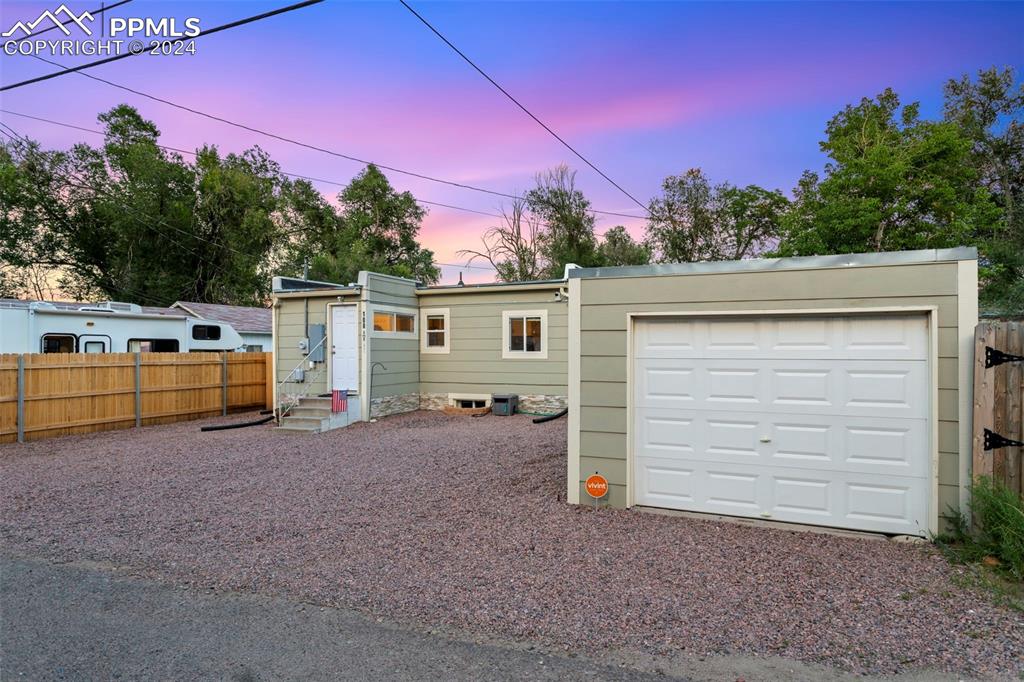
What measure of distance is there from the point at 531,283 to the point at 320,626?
11045 millimetres

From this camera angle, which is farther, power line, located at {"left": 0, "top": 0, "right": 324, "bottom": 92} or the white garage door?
power line, located at {"left": 0, "top": 0, "right": 324, "bottom": 92}

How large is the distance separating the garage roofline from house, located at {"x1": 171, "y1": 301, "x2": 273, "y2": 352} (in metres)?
17.0

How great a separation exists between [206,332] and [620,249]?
18462 millimetres

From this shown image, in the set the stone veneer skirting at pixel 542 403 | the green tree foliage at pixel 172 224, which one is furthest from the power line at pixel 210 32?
the green tree foliage at pixel 172 224

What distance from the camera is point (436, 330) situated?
1488cm

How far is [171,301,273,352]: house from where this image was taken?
1998 centimetres

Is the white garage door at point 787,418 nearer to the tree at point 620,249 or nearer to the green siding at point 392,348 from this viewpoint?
the green siding at point 392,348

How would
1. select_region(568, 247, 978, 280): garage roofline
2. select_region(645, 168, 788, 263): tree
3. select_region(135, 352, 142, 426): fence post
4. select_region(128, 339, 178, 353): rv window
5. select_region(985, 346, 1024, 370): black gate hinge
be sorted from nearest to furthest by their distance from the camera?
select_region(985, 346, 1024, 370): black gate hinge, select_region(568, 247, 978, 280): garage roofline, select_region(135, 352, 142, 426): fence post, select_region(128, 339, 178, 353): rv window, select_region(645, 168, 788, 263): tree

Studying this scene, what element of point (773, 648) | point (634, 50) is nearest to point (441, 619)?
point (773, 648)

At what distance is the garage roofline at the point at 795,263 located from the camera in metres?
4.79

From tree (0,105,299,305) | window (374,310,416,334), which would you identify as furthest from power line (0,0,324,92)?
tree (0,105,299,305)

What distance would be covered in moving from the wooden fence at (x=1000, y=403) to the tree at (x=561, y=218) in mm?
24191

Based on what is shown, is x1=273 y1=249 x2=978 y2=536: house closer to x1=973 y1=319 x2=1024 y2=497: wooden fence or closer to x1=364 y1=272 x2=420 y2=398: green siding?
x1=973 y1=319 x2=1024 y2=497: wooden fence

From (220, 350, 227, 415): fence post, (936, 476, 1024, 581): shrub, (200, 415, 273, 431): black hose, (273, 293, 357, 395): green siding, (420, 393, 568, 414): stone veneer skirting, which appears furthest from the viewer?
(220, 350, 227, 415): fence post
